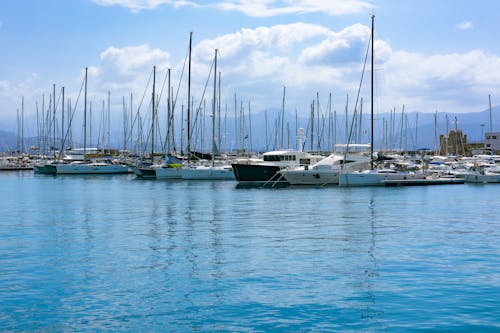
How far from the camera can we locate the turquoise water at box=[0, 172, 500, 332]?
1408cm

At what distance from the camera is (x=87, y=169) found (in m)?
99.2

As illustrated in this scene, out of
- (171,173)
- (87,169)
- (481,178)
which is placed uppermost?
(87,169)

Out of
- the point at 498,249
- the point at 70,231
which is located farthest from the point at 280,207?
the point at 498,249

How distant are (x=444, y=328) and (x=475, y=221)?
22.0 metres

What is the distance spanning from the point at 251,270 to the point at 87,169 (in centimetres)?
8406

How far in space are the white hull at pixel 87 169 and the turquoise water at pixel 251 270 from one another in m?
60.7

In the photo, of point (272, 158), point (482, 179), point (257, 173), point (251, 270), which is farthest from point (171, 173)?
point (251, 270)

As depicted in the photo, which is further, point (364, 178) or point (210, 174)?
point (210, 174)

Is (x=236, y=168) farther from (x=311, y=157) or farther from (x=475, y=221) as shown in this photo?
(x=475, y=221)

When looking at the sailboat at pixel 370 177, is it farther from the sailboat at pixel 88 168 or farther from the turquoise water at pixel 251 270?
the sailboat at pixel 88 168

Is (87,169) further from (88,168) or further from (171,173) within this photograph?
(171,173)

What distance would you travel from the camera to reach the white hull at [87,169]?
98.8m

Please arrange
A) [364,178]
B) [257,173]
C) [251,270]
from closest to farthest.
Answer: [251,270]
[364,178]
[257,173]

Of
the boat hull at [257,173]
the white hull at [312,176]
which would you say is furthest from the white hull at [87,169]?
the white hull at [312,176]
